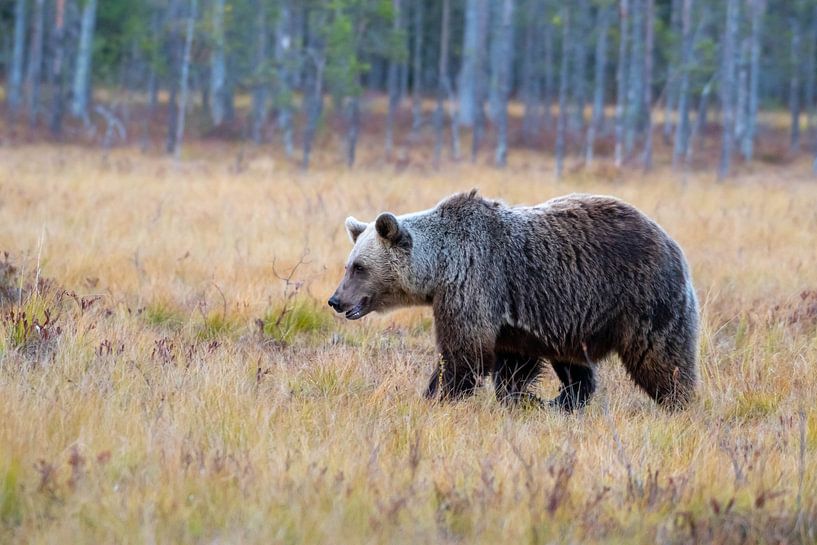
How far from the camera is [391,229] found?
5871mm

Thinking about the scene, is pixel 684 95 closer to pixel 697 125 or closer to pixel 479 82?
pixel 697 125

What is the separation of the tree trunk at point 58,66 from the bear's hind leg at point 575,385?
2815 cm

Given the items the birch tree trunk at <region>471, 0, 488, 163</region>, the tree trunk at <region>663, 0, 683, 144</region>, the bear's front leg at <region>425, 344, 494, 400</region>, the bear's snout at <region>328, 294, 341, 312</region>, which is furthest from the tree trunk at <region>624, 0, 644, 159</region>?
the bear's front leg at <region>425, 344, 494, 400</region>

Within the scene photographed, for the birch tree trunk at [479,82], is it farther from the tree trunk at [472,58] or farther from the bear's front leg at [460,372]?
the bear's front leg at [460,372]

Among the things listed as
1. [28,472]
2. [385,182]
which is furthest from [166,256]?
[385,182]

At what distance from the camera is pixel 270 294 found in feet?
26.5

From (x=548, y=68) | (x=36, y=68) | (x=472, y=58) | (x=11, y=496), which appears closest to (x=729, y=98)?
(x=472, y=58)

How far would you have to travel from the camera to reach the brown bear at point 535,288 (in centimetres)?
566

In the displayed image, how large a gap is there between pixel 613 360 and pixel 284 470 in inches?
132

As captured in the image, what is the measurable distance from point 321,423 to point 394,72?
34.6 metres

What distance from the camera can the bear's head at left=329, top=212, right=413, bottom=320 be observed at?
19.5 feet

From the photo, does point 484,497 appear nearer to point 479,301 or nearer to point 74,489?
Result: point 74,489

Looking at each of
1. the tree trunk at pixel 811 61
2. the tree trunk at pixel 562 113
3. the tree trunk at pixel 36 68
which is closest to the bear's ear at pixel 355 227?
the tree trunk at pixel 562 113

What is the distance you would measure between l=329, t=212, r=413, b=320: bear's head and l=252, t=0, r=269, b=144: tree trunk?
2330 cm
